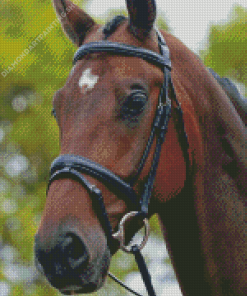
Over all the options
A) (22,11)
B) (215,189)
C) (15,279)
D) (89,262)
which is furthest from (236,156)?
(22,11)

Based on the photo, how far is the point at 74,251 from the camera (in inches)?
90.8

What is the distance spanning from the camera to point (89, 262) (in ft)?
7.61

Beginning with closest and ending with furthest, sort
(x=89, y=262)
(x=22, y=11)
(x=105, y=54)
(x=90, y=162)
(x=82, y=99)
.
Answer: (x=89, y=262) → (x=90, y=162) → (x=82, y=99) → (x=105, y=54) → (x=22, y=11)

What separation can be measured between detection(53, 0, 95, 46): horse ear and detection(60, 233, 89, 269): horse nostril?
5.24 ft

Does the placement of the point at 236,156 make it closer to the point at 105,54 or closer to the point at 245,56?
the point at 105,54

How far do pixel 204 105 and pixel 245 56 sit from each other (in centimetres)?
1111

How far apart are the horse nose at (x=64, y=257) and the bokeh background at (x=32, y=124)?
31.0 feet

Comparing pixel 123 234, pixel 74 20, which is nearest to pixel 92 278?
pixel 123 234

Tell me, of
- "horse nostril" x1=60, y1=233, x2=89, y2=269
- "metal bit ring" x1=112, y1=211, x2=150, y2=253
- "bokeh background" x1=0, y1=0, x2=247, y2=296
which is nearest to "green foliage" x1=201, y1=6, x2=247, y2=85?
"bokeh background" x1=0, y1=0, x2=247, y2=296

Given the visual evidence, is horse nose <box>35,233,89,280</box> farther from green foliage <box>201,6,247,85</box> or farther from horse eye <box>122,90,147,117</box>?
green foliage <box>201,6,247,85</box>

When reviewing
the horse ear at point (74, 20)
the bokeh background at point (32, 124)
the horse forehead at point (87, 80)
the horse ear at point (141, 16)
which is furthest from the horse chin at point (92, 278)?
the bokeh background at point (32, 124)

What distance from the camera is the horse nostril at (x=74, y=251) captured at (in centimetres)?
228

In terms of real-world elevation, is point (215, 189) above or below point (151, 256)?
above

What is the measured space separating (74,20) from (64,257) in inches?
70.2
